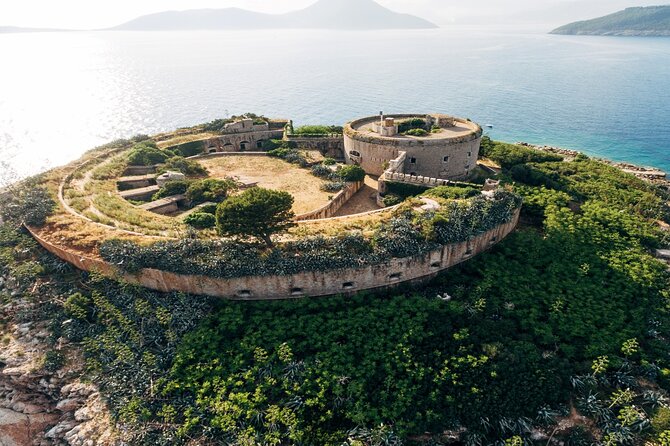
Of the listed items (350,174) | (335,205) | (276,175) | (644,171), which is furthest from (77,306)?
(644,171)

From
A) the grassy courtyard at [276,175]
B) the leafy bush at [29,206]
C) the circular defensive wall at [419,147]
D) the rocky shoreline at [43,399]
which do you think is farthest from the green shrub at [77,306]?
the circular defensive wall at [419,147]

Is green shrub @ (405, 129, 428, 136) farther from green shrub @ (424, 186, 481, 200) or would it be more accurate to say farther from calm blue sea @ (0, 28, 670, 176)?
calm blue sea @ (0, 28, 670, 176)

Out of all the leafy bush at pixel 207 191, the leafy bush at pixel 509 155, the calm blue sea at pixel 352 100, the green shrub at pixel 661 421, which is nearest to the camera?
the green shrub at pixel 661 421

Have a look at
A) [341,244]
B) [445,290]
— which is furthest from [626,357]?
[341,244]

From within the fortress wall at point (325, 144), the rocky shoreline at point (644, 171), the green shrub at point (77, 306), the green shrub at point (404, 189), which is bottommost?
the rocky shoreline at point (644, 171)

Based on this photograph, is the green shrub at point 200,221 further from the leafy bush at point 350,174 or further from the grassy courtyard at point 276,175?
the leafy bush at point 350,174

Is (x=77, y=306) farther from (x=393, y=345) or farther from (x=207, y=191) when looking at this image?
(x=393, y=345)
